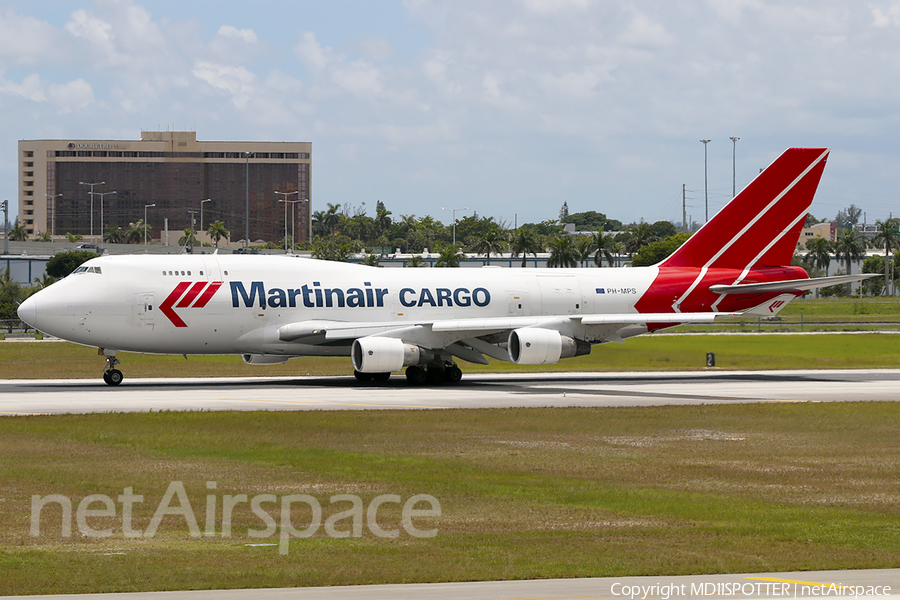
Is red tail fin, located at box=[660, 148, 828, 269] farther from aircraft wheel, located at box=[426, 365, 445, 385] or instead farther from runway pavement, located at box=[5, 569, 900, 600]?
runway pavement, located at box=[5, 569, 900, 600]

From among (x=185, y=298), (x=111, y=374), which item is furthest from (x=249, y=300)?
(x=111, y=374)

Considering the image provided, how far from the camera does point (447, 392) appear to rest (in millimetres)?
36344

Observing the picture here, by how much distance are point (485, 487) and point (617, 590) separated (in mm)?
6668

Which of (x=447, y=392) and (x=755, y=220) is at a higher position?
(x=755, y=220)

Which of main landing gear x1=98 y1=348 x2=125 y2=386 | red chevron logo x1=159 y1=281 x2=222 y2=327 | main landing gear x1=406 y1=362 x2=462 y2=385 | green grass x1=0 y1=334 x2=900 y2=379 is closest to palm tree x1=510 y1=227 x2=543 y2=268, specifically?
green grass x1=0 y1=334 x2=900 y2=379

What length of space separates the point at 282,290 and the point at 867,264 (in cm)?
17855

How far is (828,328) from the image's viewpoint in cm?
7381

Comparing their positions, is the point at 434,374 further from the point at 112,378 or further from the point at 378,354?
the point at 112,378

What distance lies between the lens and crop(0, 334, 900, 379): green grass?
46.8m

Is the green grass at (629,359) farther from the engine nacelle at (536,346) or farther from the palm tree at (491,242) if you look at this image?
the palm tree at (491,242)

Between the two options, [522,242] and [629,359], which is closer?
[629,359]

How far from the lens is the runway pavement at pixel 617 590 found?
33.6 feet

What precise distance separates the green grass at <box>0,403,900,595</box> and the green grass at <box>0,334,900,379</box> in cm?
1942

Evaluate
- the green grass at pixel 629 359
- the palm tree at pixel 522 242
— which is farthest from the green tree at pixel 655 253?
the green grass at pixel 629 359
